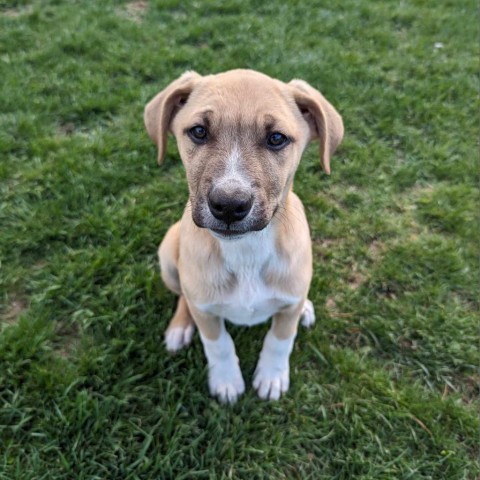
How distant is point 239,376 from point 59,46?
17.6 ft

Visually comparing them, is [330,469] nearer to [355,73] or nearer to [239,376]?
[239,376]

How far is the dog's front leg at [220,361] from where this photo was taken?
3.51 meters

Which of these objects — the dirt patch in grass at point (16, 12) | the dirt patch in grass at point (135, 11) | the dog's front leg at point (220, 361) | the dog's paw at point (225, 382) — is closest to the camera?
the dog's front leg at point (220, 361)

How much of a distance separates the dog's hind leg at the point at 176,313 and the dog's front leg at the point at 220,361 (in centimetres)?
29

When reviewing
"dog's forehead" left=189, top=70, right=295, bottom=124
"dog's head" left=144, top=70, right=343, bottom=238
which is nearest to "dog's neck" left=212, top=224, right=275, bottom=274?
"dog's head" left=144, top=70, right=343, bottom=238

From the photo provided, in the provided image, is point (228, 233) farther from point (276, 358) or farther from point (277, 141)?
point (276, 358)

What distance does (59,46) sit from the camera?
6.75m

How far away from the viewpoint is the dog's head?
8.43 ft

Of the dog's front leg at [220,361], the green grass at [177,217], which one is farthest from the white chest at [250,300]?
the green grass at [177,217]

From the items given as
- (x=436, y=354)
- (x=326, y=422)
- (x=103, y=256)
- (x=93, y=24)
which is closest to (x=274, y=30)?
(x=93, y=24)

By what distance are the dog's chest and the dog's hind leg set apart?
74 centimetres

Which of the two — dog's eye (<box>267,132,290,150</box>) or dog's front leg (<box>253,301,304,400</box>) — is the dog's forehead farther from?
dog's front leg (<box>253,301,304,400</box>)

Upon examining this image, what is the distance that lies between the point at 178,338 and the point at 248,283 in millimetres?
1087

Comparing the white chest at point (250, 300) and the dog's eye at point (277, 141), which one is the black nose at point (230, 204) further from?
the white chest at point (250, 300)
